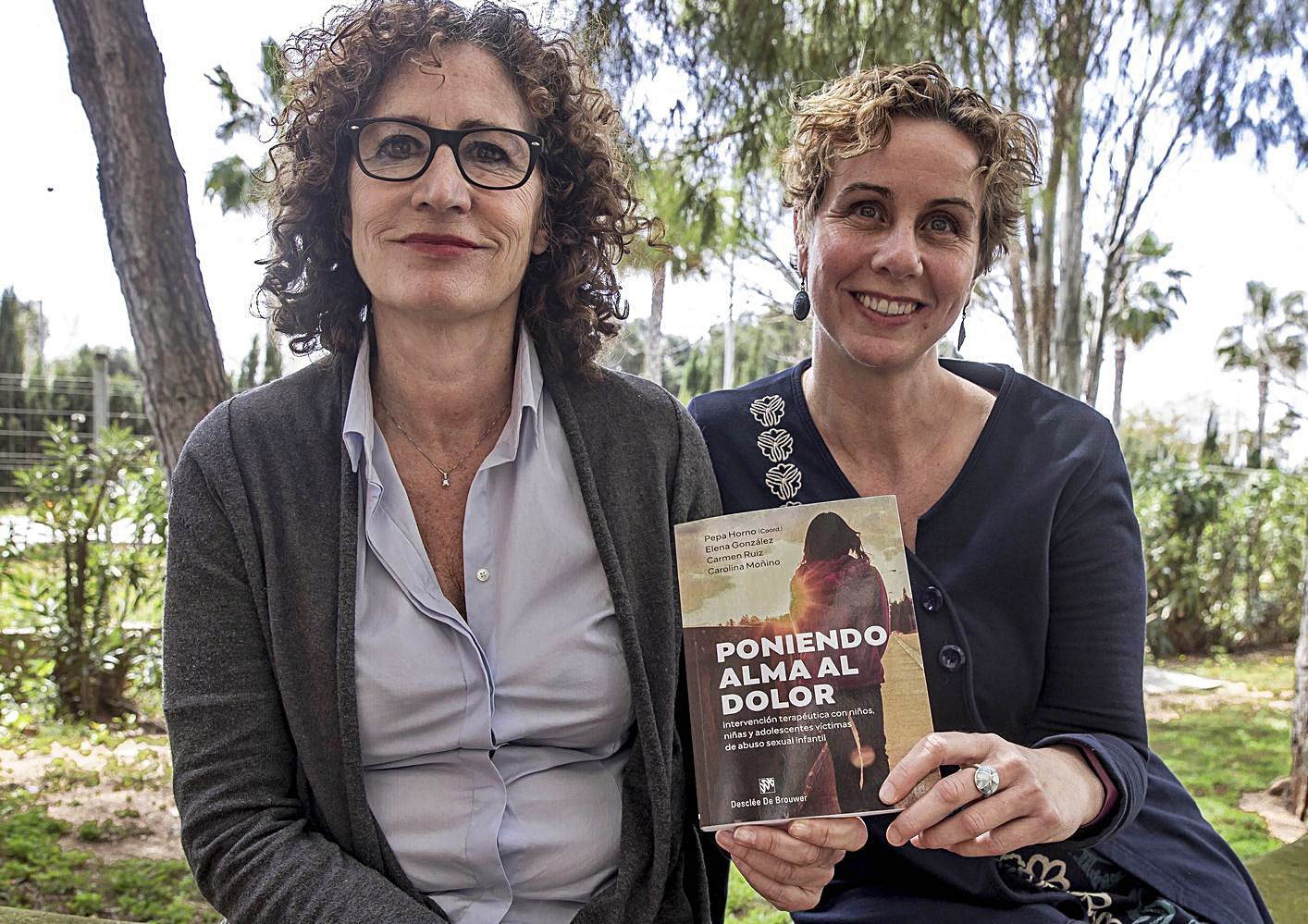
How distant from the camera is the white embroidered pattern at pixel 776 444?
2.02 meters

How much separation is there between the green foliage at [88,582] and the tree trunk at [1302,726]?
5.69 meters

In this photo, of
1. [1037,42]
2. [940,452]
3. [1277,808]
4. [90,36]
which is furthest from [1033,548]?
[1277,808]

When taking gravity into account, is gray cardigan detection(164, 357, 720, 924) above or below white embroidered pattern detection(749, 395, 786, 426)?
below

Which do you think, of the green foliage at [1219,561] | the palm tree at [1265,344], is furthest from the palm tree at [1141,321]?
the green foliage at [1219,561]

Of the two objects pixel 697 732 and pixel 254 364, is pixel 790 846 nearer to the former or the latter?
pixel 697 732

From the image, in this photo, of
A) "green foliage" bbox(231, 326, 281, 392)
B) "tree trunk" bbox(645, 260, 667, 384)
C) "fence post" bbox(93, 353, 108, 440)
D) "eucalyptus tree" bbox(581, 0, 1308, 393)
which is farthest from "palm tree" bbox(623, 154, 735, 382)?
"green foliage" bbox(231, 326, 281, 392)

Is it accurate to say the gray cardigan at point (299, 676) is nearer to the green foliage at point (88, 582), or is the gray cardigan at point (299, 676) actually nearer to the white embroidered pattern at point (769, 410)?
the white embroidered pattern at point (769, 410)

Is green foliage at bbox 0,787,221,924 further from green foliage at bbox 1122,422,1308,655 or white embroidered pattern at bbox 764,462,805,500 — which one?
green foliage at bbox 1122,422,1308,655

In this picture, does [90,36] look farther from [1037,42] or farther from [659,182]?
[1037,42]

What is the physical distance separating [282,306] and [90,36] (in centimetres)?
176

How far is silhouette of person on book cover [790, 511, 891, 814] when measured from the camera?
138 cm

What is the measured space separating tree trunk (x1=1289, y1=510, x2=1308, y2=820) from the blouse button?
3600mm

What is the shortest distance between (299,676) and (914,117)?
148cm

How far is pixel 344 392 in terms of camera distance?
181 centimetres
